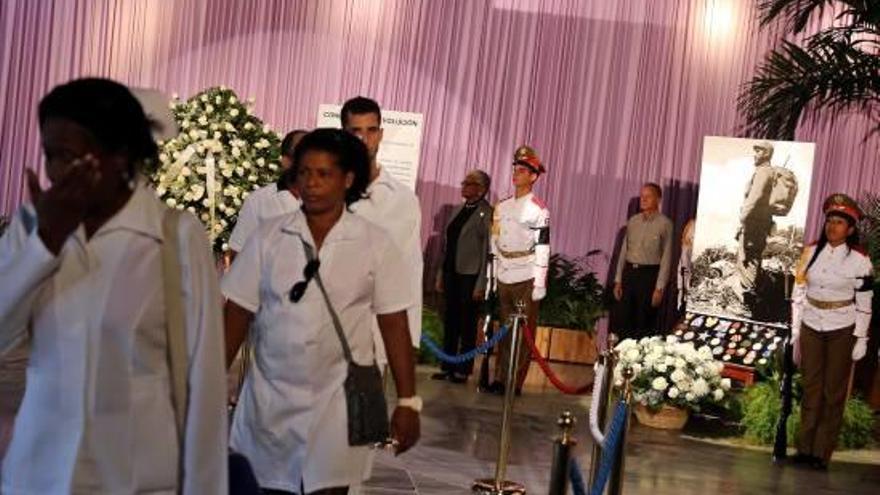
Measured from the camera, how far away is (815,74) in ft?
45.0

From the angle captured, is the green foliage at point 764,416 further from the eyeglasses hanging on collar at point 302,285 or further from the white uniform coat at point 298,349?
the eyeglasses hanging on collar at point 302,285

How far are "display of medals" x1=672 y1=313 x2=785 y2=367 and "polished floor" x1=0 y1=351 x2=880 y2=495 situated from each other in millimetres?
1829

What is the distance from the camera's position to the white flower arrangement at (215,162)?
30.9 ft

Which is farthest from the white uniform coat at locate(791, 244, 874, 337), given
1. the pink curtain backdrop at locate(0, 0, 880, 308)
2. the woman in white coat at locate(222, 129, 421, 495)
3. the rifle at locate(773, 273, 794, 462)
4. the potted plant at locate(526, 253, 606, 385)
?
the woman in white coat at locate(222, 129, 421, 495)

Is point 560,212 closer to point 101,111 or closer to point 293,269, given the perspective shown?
point 293,269

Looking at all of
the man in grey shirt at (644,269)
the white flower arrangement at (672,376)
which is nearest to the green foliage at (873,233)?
the man in grey shirt at (644,269)

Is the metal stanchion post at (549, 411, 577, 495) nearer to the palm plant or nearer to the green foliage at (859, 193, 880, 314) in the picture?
the palm plant

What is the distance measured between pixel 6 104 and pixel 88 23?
1306 mm

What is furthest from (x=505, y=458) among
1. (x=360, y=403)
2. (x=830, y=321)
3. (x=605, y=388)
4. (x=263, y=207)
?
(x=360, y=403)

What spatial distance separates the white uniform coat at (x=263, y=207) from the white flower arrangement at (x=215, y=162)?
2274mm

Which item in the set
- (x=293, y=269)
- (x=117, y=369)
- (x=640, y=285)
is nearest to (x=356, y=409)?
(x=293, y=269)

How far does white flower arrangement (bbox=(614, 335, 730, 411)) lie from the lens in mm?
11258

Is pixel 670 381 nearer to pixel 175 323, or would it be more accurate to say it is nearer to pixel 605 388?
pixel 605 388

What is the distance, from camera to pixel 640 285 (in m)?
14.7
